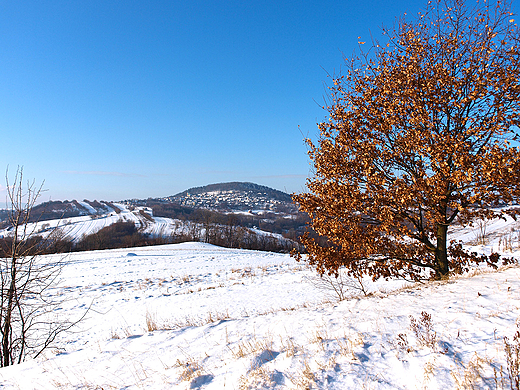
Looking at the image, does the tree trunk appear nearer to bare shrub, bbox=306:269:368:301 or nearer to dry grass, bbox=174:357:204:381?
bare shrub, bbox=306:269:368:301

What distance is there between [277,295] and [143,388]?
917cm

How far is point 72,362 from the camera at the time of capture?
553 centimetres

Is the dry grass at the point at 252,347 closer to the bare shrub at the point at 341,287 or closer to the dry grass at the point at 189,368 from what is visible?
the dry grass at the point at 189,368

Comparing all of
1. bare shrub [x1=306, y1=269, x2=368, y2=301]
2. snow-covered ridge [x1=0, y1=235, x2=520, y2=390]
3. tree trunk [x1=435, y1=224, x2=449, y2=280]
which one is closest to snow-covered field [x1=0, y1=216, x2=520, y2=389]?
snow-covered ridge [x1=0, y1=235, x2=520, y2=390]

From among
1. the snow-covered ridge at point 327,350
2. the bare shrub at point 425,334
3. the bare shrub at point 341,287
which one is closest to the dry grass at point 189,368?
the snow-covered ridge at point 327,350

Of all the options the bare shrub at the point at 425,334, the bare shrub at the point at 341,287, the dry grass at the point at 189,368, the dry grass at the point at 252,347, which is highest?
the bare shrub at the point at 425,334

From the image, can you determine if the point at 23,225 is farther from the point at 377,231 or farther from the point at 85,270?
the point at 85,270

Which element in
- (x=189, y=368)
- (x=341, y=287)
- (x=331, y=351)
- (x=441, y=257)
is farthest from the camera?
(x=341, y=287)

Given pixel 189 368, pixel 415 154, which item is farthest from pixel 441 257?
pixel 189 368

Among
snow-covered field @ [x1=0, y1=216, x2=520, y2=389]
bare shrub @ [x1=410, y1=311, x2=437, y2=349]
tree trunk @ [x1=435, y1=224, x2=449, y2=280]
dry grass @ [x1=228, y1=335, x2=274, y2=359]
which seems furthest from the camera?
tree trunk @ [x1=435, y1=224, x2=449, y2=280]

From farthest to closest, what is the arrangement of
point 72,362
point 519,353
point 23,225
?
point 23,225
point 72,362
point 519,353

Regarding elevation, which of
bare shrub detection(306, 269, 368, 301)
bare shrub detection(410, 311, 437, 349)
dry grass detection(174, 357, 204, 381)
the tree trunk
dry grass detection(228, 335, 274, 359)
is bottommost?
bare shrub detection(306, 269, 368, 301)

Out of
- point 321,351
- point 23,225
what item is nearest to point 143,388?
point 321,351

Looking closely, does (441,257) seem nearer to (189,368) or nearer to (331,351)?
(331,351)
